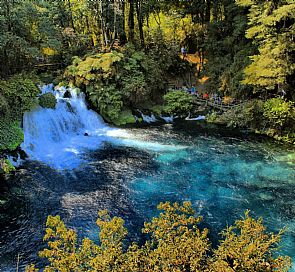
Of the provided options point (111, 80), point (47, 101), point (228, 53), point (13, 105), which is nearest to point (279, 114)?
point (228, 53)

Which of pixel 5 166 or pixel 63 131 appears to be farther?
pixel 63 131

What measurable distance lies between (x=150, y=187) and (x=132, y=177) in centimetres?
141

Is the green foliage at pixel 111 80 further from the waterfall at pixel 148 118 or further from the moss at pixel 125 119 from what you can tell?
the waterfall at pixel 148 118

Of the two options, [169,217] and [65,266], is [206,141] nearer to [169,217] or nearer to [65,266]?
[169,217]

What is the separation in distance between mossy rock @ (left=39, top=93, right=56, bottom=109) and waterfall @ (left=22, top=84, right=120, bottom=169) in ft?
1.01

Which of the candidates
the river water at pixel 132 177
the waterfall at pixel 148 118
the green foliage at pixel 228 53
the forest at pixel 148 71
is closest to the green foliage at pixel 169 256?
the river water at pixel 132 177

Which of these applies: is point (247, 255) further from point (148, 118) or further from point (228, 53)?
point (228, 53)

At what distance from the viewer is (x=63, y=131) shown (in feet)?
72.8

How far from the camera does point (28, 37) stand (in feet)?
84.3

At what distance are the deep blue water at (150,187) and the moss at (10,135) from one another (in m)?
1.27

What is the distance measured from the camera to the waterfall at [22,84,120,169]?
18.8 metres

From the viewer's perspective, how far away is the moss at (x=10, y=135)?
17520 mm

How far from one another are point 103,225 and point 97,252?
46cm

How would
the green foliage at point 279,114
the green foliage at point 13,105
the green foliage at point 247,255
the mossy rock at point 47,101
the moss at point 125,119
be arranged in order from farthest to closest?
1. the moss at point 125,119
2. the mossy rock at point 47,101
3. the green foliage at point 279,114
4. the green foliage at point 13,105
5. the green foliage at point 247,255
